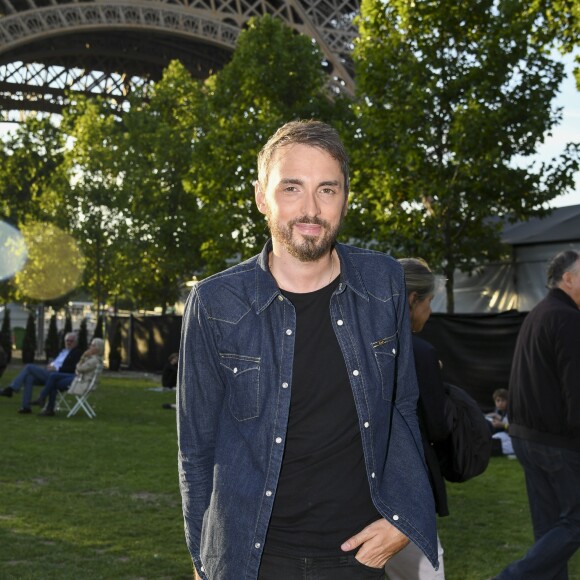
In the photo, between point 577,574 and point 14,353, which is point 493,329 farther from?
point 14,353

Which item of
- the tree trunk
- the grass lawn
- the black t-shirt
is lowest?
the grass lawn

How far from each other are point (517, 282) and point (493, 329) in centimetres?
562

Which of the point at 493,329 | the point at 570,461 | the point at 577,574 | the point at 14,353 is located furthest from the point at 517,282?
the point at 14,353

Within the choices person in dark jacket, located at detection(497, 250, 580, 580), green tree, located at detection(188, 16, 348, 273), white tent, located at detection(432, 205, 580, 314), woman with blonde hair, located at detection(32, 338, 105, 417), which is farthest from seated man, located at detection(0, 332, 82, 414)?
person in dark jacket, located at detection(497, 250, 580, 580)

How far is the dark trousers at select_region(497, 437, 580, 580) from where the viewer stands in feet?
17.8

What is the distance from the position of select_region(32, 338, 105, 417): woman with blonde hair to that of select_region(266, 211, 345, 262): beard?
15222 mm

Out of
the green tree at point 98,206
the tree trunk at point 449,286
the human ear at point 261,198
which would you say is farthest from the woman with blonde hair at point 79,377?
the green tree at point 98,206

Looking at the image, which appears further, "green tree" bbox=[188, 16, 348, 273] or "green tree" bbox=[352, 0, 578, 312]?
"green tree" bbox=[188, 16, 348, 273]

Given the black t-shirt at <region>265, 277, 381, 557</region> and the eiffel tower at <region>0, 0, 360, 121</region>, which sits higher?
the eiffel tower at <region>0, 0, 360, 121</region>

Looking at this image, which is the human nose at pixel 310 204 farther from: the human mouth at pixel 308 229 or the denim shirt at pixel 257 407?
the denim shirt at pixel 257 407

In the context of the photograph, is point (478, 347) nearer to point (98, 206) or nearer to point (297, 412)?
point (297, 412)

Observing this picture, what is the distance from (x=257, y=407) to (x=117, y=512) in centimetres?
659

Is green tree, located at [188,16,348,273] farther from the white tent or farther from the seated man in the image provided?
the seated man

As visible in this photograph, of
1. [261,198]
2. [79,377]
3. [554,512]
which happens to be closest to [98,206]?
[79,377]
